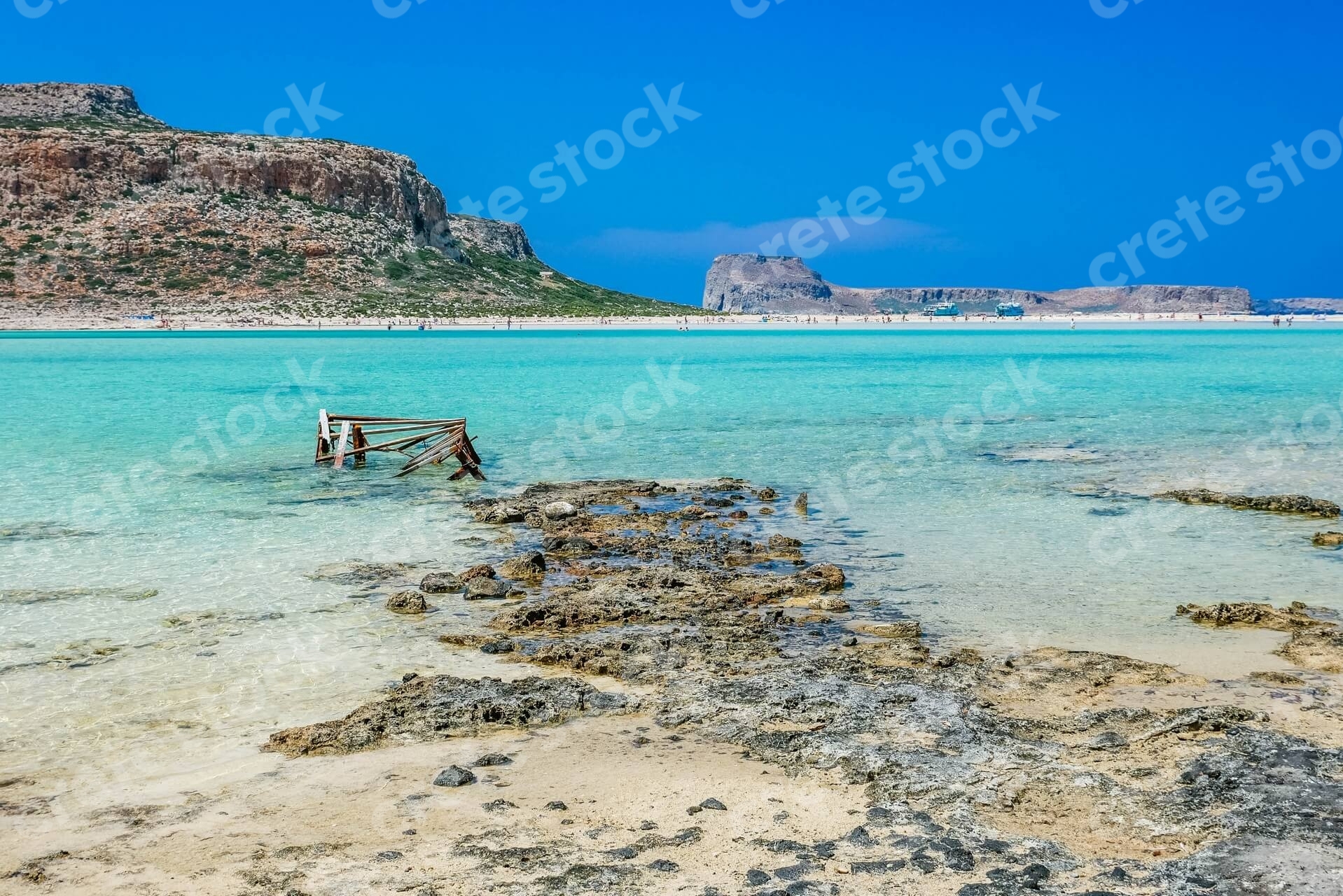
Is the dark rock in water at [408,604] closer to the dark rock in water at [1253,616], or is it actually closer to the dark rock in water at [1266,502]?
the dark rock in water at [1253,616]

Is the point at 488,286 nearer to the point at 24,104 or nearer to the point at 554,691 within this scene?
the point at 24,104

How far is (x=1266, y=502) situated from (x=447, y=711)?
38.4 feet

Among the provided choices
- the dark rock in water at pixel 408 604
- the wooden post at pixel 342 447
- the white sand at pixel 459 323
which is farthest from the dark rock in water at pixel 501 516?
the white sand at pixel 459 323

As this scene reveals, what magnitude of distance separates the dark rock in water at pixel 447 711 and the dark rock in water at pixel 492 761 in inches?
19.6

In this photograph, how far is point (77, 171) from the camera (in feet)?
333

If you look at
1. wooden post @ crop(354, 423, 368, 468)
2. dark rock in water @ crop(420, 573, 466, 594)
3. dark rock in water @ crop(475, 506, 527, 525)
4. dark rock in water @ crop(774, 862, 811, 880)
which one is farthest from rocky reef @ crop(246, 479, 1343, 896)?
wooden post @ crop(354, 423, 368, 468)

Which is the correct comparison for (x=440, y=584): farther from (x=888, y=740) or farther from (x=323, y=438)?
(x=323, y=438)

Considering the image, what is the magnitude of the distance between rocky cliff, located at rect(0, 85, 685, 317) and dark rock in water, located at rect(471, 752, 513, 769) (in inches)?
3829

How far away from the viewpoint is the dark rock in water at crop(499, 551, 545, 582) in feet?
36.3

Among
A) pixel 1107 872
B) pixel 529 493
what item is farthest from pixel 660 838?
pixel 529 493

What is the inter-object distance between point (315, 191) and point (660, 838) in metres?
119

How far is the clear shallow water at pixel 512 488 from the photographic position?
827cm

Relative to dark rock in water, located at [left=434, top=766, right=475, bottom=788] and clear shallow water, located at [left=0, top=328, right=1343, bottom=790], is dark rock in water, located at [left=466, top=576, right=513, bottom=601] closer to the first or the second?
clear shallow water, located at [left=0, top=328, right=1343, bottom=790]

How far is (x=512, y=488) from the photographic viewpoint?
16.9m
